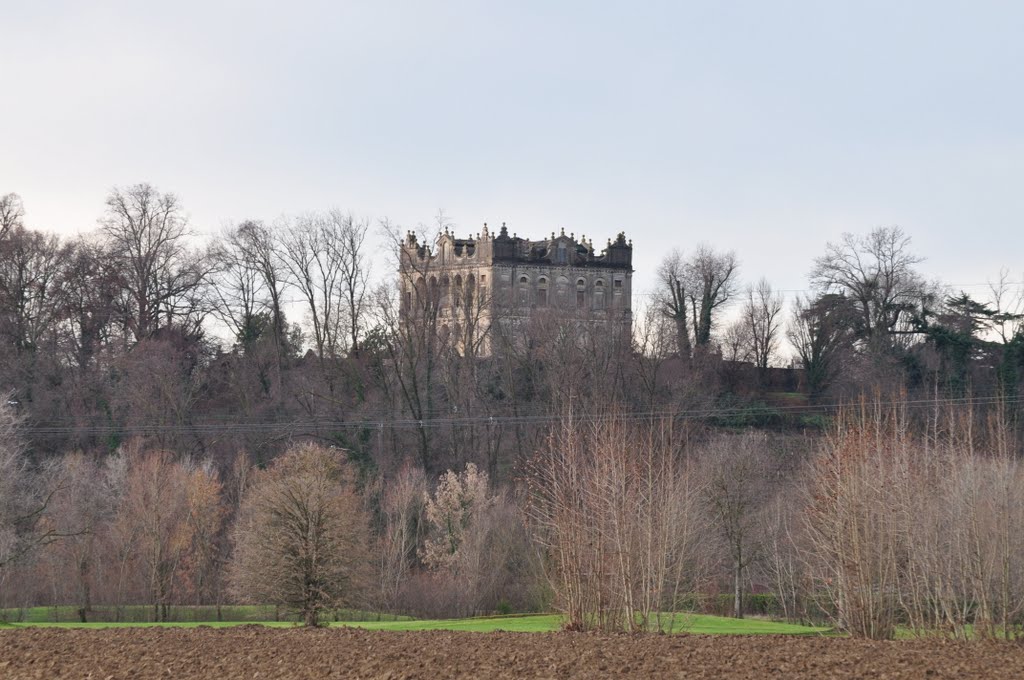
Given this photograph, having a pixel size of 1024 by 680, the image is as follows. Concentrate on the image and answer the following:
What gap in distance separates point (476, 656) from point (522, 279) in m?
67.3

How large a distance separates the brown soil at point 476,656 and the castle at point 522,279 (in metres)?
46.4

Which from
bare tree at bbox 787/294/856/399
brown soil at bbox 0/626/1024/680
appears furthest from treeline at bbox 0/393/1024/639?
bare tree at bbox 787/294/856/399

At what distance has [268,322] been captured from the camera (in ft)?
252

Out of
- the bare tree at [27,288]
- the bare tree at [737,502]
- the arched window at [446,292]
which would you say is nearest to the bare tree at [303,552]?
the bare tree at [737,502]

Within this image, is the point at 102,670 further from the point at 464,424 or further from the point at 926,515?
the point at 464,424

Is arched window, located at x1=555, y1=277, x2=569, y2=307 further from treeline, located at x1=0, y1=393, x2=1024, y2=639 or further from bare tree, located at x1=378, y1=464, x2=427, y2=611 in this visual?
bare tree, located at x1=378, y1=464, x2=427, y2=611

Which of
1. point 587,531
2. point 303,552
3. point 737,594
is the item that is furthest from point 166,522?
point 587,531

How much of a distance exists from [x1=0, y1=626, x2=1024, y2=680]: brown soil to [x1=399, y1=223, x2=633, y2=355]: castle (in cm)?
4642

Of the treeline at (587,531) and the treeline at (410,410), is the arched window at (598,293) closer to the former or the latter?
the treeline at (410,410)

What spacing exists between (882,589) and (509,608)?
2062cm

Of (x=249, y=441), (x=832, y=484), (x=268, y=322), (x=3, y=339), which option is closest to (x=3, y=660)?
(x=832, y=484)

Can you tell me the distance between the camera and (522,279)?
303 feet

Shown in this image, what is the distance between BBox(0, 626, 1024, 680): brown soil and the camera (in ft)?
77.9

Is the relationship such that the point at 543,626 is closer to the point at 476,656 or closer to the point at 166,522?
the point at 476,656
